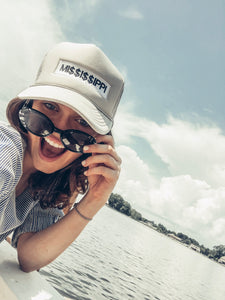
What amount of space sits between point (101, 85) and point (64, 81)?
293 mm

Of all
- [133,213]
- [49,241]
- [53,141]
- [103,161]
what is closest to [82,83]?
[53,141]

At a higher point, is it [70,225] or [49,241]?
[70,225]

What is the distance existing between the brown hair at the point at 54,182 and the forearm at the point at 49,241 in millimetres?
254

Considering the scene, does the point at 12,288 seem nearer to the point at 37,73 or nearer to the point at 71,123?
the point at 71,123

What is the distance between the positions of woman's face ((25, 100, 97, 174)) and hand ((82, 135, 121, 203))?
0.13 meters

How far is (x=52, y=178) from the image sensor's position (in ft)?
8.53

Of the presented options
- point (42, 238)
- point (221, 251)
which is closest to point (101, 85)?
point (42, 238)

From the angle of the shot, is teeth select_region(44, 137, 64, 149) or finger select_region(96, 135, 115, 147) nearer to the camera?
teeth select_region(44, 137, 64, 149)

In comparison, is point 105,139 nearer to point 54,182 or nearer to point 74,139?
point 74,139

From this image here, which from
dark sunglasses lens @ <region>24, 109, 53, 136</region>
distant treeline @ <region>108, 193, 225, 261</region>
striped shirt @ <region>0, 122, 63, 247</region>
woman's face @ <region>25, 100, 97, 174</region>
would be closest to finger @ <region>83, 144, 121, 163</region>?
woman's face @ <region>25, 100, 97, 174</region>

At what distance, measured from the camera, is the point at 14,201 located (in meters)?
2.05

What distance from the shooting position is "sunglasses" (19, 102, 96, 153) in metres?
2.09

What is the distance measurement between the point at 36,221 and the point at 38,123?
3.38 ft

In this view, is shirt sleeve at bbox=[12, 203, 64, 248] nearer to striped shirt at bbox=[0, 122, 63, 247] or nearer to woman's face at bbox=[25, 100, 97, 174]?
striped shirt at bbox=[0, 122, 63, 247]
